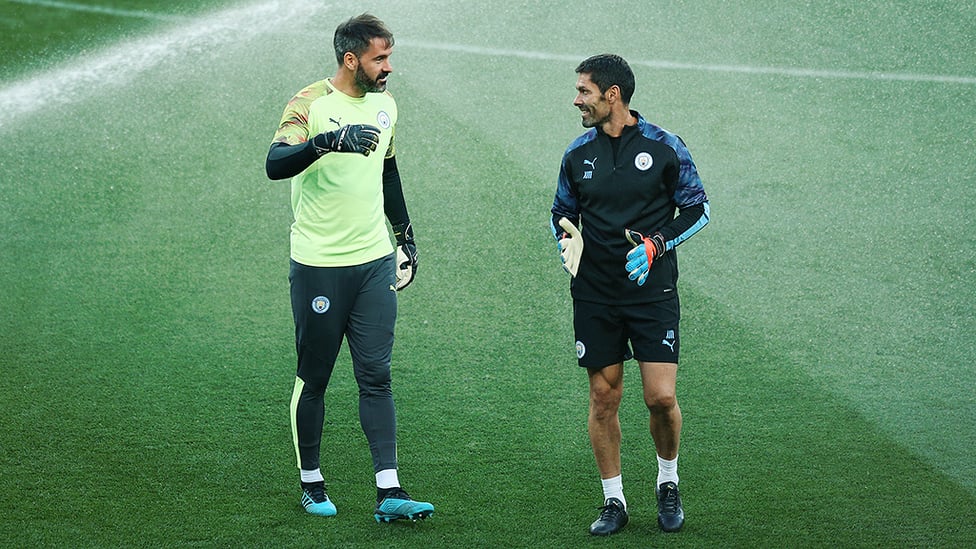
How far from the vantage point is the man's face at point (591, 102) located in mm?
4441

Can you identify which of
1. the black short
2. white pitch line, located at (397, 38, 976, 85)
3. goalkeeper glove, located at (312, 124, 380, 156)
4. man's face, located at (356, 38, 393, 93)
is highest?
white pitch line, located at (397, 38, 976, 85)

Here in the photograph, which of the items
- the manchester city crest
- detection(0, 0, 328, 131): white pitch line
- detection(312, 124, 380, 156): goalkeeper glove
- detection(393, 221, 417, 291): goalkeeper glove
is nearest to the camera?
detection(312, 124, 380, 156): goalkeeper glove

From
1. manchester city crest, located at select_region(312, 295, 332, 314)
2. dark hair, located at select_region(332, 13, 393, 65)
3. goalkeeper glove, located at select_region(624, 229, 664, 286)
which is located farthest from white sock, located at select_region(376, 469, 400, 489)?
dark hair, located at select_region(332, 13, 393, 65)

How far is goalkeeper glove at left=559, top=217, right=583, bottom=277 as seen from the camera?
4523mm

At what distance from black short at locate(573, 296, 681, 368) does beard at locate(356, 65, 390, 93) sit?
1192 millimetres

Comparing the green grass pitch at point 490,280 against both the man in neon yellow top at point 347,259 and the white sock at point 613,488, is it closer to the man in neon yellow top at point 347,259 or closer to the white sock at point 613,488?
the white sock at point 613,488

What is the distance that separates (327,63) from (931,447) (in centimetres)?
581

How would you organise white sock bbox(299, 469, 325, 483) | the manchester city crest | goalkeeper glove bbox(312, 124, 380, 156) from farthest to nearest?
white sock bbox(299, 469, 325, 483), the manchester city crest, goalkeeper glove bbox(312, 124, 380, 156)

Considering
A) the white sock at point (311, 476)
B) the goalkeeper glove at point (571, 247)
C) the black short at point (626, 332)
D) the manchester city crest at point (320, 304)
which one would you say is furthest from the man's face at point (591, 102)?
the white sock at point (311, 476)

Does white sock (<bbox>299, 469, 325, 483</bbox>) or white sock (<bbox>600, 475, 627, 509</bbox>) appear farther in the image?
white sock (<bbox>299, 469, 325, 483</bbox>)

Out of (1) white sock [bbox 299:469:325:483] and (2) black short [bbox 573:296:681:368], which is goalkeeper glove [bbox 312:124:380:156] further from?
(1) white sock [bbox 299:469:325:483]

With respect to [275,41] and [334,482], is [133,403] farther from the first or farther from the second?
[275,41]

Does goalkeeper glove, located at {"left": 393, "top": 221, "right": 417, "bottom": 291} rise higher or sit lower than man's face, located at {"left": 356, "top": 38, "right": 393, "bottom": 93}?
lower

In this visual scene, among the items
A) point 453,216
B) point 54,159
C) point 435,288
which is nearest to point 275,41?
point 54,159
